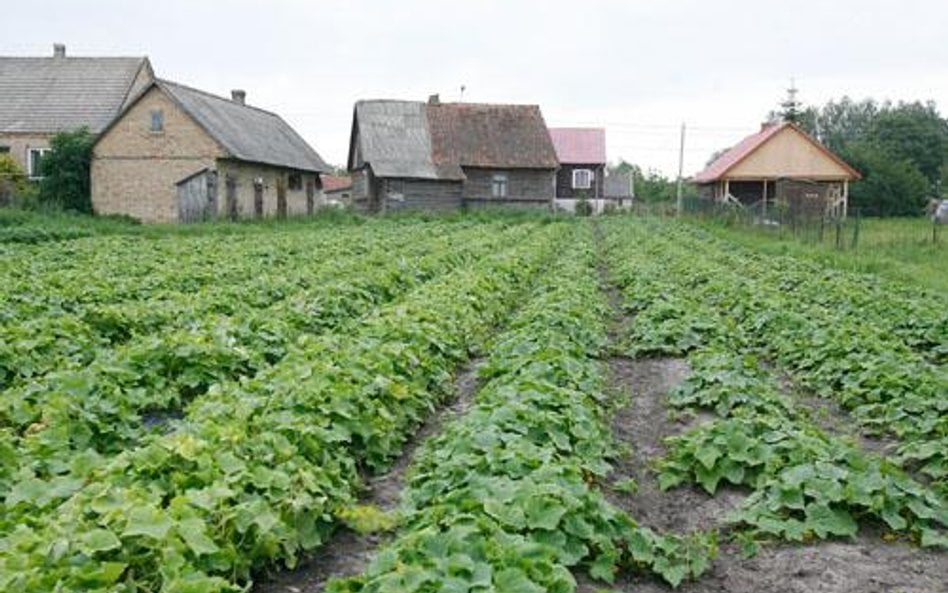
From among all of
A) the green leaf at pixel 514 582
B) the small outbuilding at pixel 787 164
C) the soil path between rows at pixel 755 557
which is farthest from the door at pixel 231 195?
the green leaf at pixel 514 582

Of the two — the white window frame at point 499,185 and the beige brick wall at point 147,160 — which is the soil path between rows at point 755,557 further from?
the white window frame at point 499,185

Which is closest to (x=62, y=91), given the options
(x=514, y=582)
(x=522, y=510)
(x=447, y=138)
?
(x=447, y=138)

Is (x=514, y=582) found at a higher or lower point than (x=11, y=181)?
lower

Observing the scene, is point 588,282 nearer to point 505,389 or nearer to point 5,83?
point 505,389

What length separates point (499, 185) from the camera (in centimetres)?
4997

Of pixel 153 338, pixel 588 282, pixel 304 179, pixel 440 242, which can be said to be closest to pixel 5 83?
pixel 304 179

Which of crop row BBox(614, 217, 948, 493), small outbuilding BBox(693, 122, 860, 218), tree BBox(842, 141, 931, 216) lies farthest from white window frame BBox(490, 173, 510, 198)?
crop row BBox(614, 217, 948, 493)

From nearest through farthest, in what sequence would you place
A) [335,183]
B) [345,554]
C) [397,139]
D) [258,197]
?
[345,554]
[258,197]
[397,139]
[335,183]

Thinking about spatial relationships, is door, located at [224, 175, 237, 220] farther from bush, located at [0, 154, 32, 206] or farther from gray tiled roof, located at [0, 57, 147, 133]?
gray tiled roof, located at [0, 57, 147, 133]

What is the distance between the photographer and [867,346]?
32.2 feet

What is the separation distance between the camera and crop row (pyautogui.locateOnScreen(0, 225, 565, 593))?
418 centimetres

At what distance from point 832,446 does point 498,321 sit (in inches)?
272

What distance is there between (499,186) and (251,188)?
13.7m

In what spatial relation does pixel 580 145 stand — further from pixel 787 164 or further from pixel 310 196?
pixel 310 196
